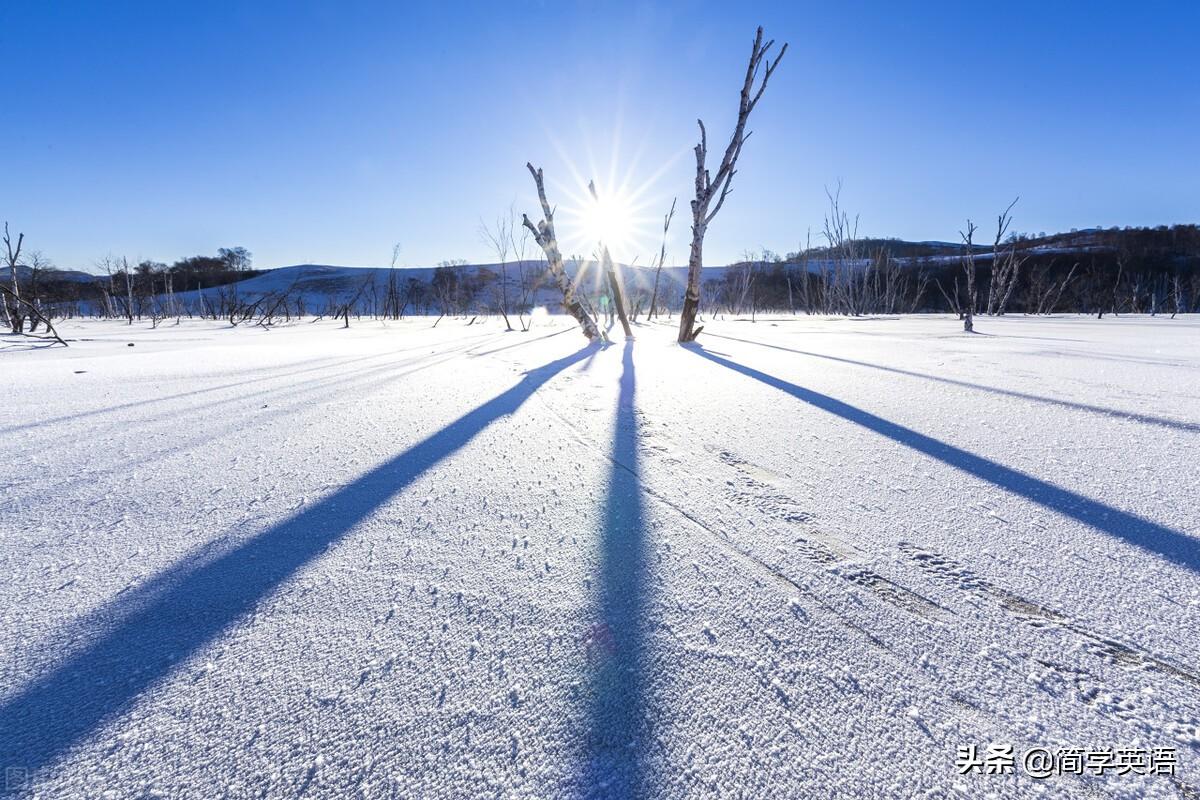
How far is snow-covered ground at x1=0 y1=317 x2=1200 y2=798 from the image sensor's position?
2.14 ft

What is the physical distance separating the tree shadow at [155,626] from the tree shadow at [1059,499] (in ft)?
6.79

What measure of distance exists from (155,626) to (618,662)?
0.91 metres

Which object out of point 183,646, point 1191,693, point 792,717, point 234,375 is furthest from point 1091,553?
point 234,375

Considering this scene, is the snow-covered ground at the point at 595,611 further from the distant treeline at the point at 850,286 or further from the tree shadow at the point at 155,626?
the distant treeline at the point at 850,286

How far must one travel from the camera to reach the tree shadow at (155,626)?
69cm

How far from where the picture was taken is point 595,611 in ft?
3.20

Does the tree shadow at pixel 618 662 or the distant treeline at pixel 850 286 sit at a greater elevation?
the distant treeline at pixel 850 286

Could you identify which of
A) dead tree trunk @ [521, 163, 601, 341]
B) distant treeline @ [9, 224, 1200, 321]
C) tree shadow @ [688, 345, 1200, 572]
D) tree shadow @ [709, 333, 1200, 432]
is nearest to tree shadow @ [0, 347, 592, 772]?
tree shadow @ [688, 345, 1200, 572]

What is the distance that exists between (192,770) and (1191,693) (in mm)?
1484

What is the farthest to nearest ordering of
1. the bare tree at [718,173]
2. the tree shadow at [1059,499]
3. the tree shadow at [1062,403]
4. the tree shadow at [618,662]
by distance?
1. the bare tree at [718,173]
2. the tree shadow at [1062,403]
3. the tree shadow at [1059,499]
4. the tree shadow at [618,662]

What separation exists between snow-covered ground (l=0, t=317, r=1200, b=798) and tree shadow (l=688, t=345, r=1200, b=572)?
12 mm

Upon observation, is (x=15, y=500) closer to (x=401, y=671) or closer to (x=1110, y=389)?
(x=401, y=671)

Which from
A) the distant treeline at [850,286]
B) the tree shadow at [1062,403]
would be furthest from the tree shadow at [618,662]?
the distant treeline at [850,286]

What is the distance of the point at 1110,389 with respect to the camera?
120 inches
